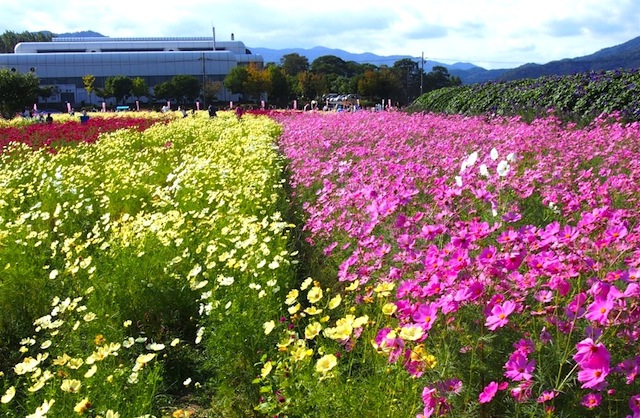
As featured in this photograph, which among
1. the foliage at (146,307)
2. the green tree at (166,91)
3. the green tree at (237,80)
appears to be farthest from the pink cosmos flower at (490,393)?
the green tree at (166,91)

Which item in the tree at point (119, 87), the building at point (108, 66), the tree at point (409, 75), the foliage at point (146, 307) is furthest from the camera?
the tree at point (409, 75)

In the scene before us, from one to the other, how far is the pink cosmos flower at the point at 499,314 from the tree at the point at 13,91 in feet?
134

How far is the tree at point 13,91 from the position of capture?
3794 cm

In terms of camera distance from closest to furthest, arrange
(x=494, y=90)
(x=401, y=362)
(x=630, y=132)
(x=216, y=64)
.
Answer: (x=401, y=362) < (x=630, y=132) < (x=494, y=90) < (x=216, y=64)

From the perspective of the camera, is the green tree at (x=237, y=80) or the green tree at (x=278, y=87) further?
the green tree at (x=237, y=80)

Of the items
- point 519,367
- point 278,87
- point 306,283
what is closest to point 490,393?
point 519,367

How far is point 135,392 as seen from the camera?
2.46 m

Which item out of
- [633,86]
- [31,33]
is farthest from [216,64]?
[633,86]

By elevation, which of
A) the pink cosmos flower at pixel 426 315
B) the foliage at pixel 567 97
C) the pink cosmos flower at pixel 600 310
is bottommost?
the pink cosmos flower at pixel 426 315

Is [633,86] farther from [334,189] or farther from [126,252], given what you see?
[126,252]

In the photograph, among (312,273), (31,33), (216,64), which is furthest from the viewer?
(31,33)

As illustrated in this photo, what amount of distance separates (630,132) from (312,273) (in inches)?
149

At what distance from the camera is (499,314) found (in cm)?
174

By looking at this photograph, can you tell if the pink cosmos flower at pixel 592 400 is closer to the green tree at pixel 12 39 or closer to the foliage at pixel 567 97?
the foliage at pixel 567 97
